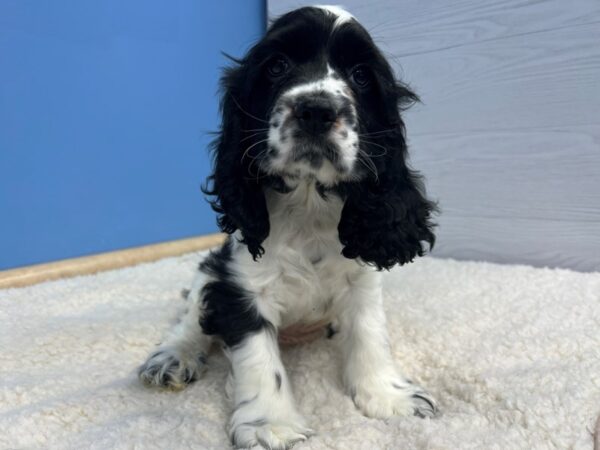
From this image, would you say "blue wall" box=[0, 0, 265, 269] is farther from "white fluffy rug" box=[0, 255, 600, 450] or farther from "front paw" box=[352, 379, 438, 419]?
"front paw" box=[352, 379, 438, 419]

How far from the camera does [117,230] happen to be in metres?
3.01

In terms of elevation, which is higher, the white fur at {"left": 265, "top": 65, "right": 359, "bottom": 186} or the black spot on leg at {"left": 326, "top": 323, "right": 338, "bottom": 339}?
the white fur at {"left": 265, "top": 65, "right": 359, "bottom": 186}

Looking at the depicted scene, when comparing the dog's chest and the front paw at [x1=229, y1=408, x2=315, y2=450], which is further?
the dog's chest

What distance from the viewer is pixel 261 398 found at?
4.44 feet

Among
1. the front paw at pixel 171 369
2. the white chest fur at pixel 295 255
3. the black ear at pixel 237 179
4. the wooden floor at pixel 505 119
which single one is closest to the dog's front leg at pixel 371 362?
the white chest fur at pixel 295 255

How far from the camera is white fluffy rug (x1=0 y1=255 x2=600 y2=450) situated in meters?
1.24

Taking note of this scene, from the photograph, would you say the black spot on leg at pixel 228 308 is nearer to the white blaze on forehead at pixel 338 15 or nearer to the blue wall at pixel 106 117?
the white blaze on forehead at pixel 338 15

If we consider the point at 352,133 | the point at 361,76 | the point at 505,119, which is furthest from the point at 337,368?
the point at 505,119

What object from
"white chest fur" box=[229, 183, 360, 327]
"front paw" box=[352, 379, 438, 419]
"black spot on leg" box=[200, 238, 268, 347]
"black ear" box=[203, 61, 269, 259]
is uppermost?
"black ear" box=[203, 61, 269, 259]

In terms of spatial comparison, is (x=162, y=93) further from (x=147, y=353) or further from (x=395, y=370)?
(x=395, y=370)

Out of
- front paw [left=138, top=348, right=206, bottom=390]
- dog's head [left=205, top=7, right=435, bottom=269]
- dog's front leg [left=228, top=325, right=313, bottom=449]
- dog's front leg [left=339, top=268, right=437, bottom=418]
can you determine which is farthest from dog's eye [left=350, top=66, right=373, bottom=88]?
front paw [left=138, top=348, right=206, bottom=390]

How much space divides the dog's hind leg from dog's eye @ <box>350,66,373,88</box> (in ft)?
2.79

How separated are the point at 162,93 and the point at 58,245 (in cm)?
107

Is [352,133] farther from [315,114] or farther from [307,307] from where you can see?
[307,307]
